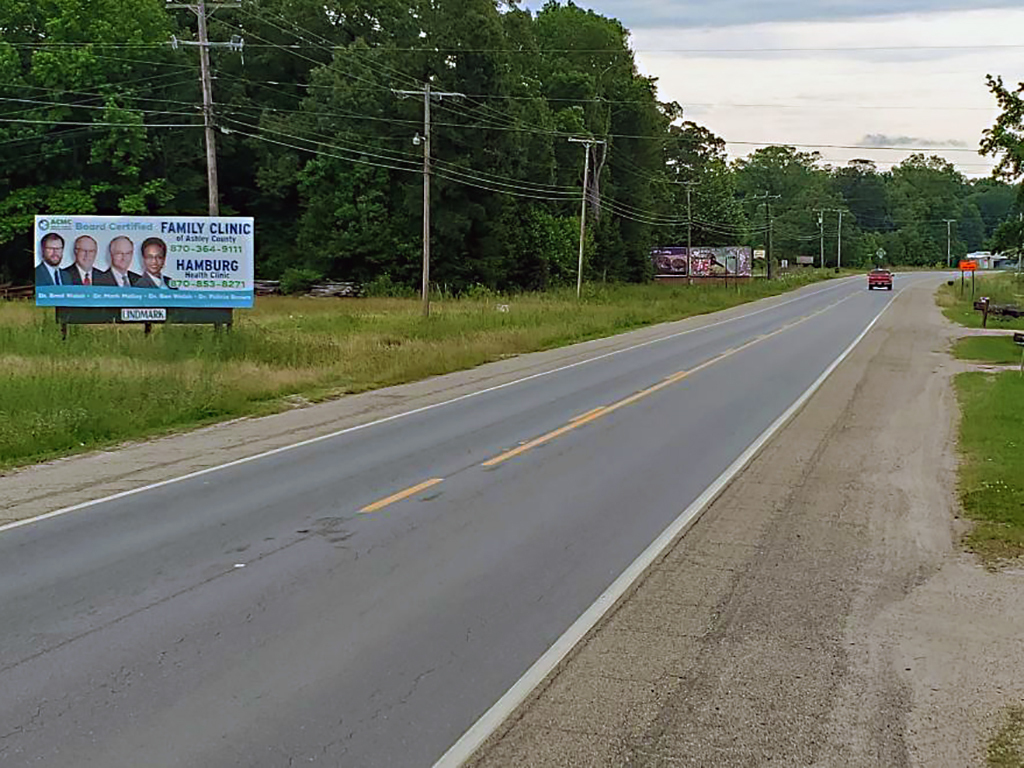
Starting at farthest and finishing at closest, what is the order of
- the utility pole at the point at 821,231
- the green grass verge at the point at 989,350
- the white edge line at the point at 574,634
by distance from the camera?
1. the utility pole at the point at 821,231
2. the green grass verge at the point at 989,350
3. the white edge line at the point at 574,634

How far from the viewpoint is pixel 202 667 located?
633 centimetres

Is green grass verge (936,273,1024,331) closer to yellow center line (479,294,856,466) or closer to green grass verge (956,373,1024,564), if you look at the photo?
yellow center line (479,294,856,466)

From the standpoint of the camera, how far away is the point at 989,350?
32.2 m

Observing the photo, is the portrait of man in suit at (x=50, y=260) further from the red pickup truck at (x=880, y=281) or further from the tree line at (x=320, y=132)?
the red pickup truck at (x=880, y=281)

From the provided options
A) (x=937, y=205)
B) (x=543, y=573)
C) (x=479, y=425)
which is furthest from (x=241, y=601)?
(x=937, y=205)

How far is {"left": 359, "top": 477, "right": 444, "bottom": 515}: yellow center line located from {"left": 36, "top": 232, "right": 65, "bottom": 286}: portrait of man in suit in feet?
58.7

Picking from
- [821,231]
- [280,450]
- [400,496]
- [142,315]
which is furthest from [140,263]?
[821,231]

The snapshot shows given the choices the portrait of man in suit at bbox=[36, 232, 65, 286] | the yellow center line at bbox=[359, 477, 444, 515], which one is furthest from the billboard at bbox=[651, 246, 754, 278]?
the yellow center line at bbox=[359, 477, 444, 515]

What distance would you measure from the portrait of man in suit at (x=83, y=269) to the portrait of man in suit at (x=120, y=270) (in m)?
0.18

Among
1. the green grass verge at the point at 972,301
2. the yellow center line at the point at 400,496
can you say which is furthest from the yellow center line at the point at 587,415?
the green grass verge at the point at 972,301

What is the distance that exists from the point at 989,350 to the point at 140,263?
23.0 meters

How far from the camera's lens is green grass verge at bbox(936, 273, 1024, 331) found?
46.4 m

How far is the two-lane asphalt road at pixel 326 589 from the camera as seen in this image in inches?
218

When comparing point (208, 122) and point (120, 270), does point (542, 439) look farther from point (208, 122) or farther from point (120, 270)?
point (208, 122)
